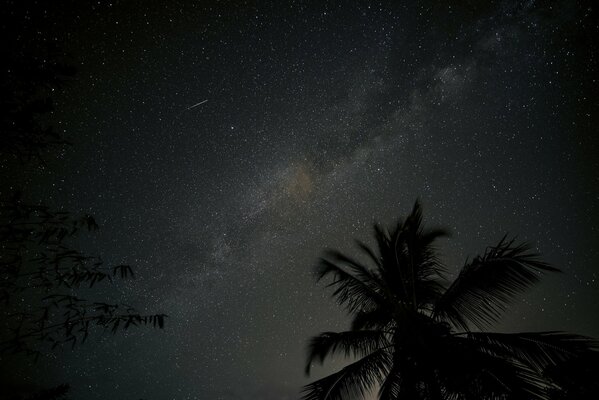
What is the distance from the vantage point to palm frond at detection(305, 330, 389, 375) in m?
5.90

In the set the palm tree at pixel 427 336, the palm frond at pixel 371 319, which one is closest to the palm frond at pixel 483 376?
the palm tree at pixel 427 336

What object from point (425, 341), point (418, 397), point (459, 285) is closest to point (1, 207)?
point (425, 341)

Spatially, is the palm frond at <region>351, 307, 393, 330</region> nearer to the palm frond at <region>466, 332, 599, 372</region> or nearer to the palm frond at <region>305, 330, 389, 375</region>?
the palm frond at <region>305, 330, 389, 375</region>

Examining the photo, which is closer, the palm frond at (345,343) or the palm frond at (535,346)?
the palm frond at (535,346)

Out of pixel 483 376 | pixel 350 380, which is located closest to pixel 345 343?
pixel 350 380

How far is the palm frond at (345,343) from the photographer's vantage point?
5902 millimetres

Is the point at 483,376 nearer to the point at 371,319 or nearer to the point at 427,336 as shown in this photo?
the point at 427,336

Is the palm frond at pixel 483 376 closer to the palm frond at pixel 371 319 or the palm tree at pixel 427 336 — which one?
the palm tree at pixel 427 336

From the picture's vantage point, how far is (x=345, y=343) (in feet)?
19.7

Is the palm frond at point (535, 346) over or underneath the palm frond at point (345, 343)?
underneath

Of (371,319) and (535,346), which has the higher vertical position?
(371,319)

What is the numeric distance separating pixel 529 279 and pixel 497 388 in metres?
1.83

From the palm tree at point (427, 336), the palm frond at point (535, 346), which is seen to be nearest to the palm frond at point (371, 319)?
the palm tree at point (427, 336)

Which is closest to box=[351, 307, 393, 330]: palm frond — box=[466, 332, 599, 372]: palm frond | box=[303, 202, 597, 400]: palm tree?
box=[303, 202, 597, 400]: palm tree
